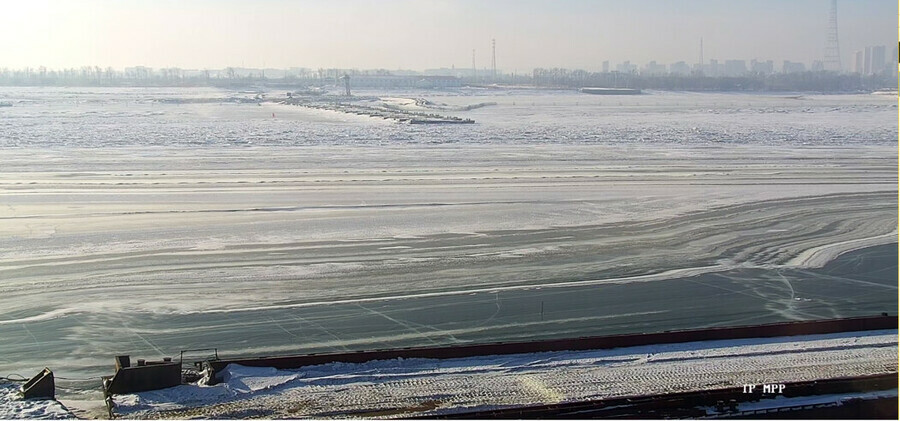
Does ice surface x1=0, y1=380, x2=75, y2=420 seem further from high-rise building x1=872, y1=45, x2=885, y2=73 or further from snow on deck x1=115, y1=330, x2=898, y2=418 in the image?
high-rise building x1=872, y1=45, x2=885, y2=73

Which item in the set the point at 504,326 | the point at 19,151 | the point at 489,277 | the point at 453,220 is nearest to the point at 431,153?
the point at 453,220

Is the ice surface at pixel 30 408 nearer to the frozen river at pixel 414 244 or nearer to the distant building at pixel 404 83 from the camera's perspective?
the frozen river at pixel 414 244

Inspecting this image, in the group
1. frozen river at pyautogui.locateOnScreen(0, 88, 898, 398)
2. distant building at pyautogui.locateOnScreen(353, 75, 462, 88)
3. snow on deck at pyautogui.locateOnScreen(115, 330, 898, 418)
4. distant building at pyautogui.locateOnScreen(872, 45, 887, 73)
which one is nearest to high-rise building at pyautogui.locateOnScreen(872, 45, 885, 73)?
distant building at pyautogui.locateOnScreen(872, 45, 887, 73)

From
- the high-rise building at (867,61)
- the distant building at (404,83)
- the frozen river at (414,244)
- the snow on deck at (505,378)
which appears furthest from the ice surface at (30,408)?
the high-rise building at (867,61)

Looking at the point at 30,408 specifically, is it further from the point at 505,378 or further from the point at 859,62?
the point at 859,62

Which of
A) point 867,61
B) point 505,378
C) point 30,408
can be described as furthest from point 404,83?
point 30,408

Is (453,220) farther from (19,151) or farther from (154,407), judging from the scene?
A: (19,151)
